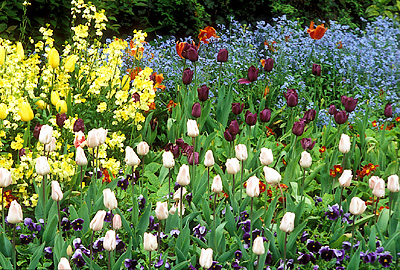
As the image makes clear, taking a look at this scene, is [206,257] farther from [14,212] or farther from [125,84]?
[125,84]

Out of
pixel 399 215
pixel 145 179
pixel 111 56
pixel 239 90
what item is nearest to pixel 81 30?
pixel 111 56

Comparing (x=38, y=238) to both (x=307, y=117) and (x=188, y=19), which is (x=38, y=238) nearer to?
(x=307, y=117)

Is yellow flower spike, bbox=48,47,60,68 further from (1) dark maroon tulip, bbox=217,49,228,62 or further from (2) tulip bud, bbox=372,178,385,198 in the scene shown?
(2) tulip bud, bbox=372,178,385,198

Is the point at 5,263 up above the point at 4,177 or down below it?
below

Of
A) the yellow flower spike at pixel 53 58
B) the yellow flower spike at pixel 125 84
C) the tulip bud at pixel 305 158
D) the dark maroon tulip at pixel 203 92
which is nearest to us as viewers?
the tulip bud at pixel 305 158

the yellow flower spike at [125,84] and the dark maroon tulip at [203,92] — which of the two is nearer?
the dark maroon tulip at [203,92]

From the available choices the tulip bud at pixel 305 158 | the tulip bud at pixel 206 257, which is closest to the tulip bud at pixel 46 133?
the tulip bud at pixel 206 257

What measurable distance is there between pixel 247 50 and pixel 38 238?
306 centimetres

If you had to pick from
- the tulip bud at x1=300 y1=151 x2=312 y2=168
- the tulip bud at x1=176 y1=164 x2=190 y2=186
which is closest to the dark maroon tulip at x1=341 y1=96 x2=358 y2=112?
the tulip bud at x1=300 y1=151 x2=312 y2=168

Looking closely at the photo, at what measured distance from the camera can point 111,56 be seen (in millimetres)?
3404

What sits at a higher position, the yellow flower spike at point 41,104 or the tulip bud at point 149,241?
the tulip bud at point 149,241

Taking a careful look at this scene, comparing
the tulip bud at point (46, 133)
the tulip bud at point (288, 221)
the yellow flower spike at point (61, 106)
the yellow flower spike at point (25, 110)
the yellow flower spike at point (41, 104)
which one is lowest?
the yellow flower spike at point (41, 104)

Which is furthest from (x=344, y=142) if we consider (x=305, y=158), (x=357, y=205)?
(x=357, y=205)

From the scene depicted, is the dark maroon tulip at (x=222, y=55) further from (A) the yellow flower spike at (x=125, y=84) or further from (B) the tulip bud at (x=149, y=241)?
(B) the tulip bud at (x=149, y=241)
